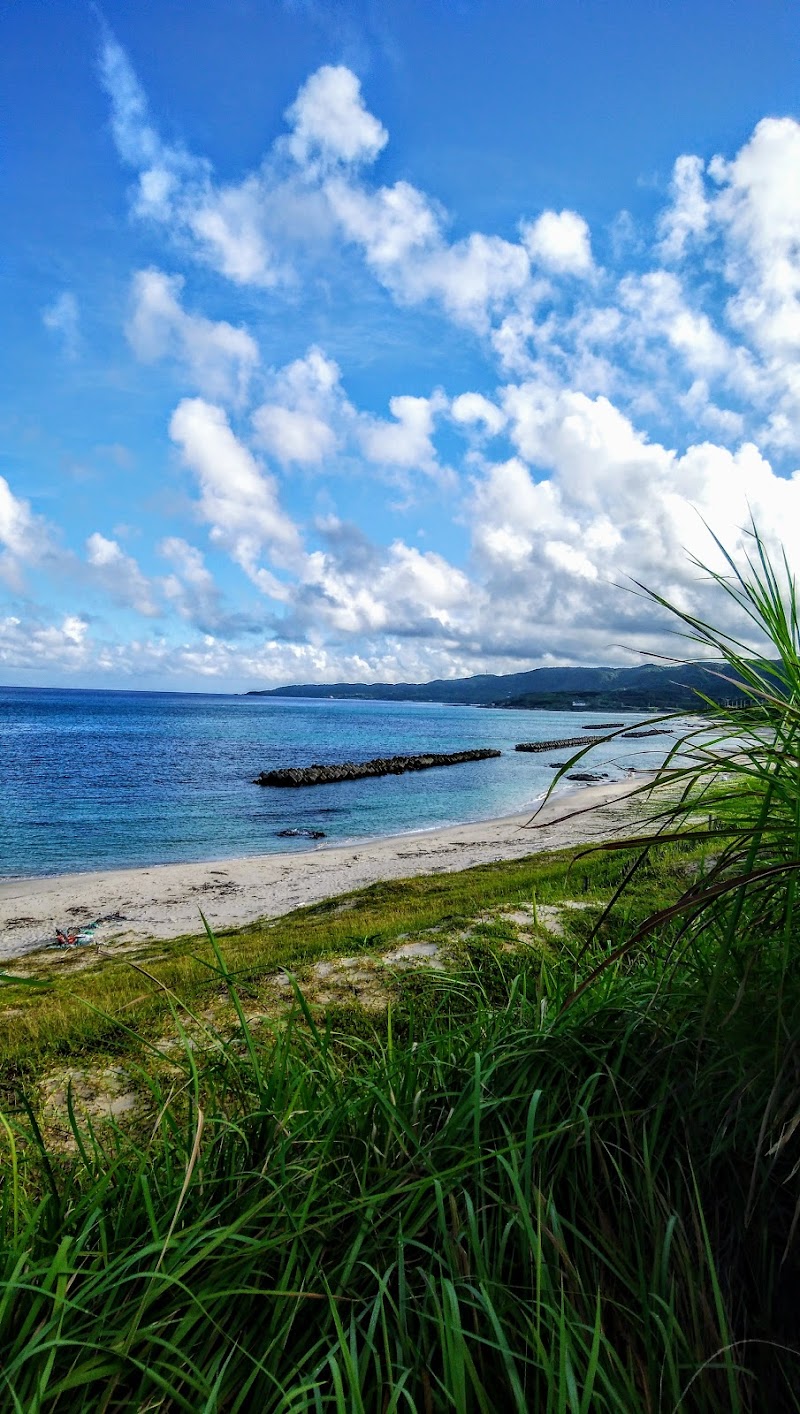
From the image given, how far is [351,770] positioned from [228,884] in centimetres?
3056

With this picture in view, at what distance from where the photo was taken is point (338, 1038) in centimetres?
311

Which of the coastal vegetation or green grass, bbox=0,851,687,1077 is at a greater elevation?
the coastal vegetation

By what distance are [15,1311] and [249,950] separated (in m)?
8.90

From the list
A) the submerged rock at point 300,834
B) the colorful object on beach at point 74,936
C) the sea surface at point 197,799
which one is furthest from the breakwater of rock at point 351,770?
the colorful object on beach at point 74,936

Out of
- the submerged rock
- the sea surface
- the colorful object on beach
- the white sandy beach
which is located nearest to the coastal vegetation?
the sea surface

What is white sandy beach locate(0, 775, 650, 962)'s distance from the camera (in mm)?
14984

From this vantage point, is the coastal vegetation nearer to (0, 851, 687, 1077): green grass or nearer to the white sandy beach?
(0, 851, 687, 1077): green grass

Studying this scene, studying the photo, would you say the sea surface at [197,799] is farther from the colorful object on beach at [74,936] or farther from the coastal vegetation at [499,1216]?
the colorful object on beach at [74,936]

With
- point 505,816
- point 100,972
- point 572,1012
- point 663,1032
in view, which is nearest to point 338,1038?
point 572,1012

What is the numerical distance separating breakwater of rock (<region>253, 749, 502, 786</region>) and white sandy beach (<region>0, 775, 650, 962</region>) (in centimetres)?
1887

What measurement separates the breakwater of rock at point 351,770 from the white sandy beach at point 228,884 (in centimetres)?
1887

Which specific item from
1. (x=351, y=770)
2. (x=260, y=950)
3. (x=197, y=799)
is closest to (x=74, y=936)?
(x=260, y=950)

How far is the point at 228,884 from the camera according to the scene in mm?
18719

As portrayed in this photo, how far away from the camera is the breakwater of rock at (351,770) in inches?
1737
